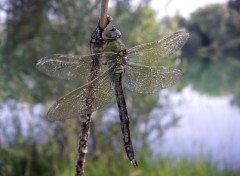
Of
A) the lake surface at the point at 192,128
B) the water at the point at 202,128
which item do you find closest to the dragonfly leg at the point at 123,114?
the lake surface at the point at 192,128

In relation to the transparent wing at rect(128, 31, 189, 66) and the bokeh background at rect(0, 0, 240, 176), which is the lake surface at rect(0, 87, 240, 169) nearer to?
the bokeh background at rect(0, 0, 240, 176)

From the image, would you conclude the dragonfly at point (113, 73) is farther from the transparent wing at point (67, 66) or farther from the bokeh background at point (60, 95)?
Result: the bokeh background at point (60, 95)

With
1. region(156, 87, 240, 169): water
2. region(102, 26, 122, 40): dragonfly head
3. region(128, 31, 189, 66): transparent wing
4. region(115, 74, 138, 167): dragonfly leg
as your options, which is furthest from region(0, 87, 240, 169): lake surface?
region(102, 26, 122, 40): dragonfly head

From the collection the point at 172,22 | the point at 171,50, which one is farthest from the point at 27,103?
the point at 171,50

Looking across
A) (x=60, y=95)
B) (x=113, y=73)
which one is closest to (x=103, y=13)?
(x=113, y=73)

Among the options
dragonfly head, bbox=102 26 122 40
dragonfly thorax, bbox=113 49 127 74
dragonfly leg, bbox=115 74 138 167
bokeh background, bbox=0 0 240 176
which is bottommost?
dragonfly leg, bbox=115 74 138 167

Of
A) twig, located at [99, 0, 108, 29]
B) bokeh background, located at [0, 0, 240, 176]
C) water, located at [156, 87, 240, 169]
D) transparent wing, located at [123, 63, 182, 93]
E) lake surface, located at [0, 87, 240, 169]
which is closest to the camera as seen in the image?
twig, located at [99, 0, 108, 29]

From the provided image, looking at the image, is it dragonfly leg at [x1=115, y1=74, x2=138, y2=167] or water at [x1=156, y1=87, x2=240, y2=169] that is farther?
water at [x1=156, y1=87, x2=240, y2=169]

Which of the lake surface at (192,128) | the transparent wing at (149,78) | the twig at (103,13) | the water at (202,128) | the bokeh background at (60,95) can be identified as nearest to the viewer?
the twig at (103,13)

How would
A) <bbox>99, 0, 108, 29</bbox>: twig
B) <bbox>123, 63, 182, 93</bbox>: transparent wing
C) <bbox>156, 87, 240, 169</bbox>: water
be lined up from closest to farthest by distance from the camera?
<bbox>99, 0, 108, 29</bbox>: twig, <bbox>123, 63, 182, 93</bbox>: transparent wing, <bbox>156, 87, 240, 169</bbox>: water
